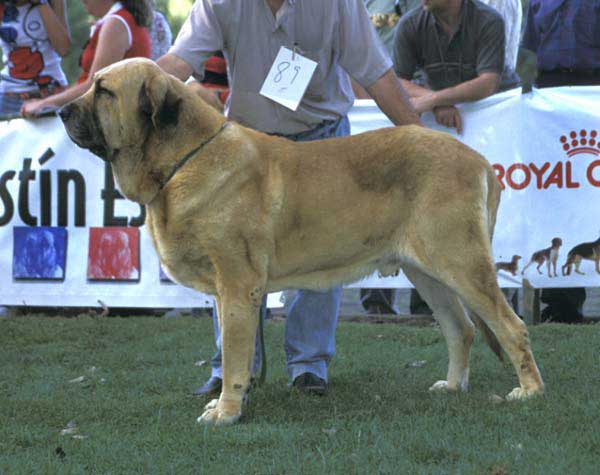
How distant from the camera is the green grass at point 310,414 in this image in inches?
158

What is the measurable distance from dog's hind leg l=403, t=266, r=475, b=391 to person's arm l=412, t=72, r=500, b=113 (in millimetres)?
2488

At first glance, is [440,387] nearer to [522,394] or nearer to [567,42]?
[522,394]

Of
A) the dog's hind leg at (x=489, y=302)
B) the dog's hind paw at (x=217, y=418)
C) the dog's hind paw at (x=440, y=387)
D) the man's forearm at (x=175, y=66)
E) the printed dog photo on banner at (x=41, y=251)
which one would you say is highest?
the man's forearm at (x=175, y=66)

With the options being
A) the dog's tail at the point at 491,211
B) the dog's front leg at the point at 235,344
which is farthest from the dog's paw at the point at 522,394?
the dog's front leg at the point at 235,344

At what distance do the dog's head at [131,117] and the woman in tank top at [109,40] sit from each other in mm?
3448

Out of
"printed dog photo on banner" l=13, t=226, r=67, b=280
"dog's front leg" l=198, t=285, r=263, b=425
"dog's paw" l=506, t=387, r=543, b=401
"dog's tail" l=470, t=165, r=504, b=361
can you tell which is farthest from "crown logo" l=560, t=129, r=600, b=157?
"printed dog photo on banner" l=13, t=226, r=67, b=280

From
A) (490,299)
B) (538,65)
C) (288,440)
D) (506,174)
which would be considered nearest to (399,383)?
Result: (490,299)

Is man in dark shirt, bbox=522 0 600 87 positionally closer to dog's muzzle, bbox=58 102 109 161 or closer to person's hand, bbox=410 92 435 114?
person's hand, bbox=410 92 435 114

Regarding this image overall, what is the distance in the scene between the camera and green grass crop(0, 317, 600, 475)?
402 cm

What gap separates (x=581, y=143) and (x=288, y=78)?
322 cm

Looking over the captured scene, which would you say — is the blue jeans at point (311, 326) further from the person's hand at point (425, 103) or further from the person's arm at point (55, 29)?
the person's arm at point (55, 29)

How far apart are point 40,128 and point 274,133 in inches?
140

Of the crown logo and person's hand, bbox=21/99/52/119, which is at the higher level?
the crown logo

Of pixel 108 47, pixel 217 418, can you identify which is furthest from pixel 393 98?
pixel 108 47
